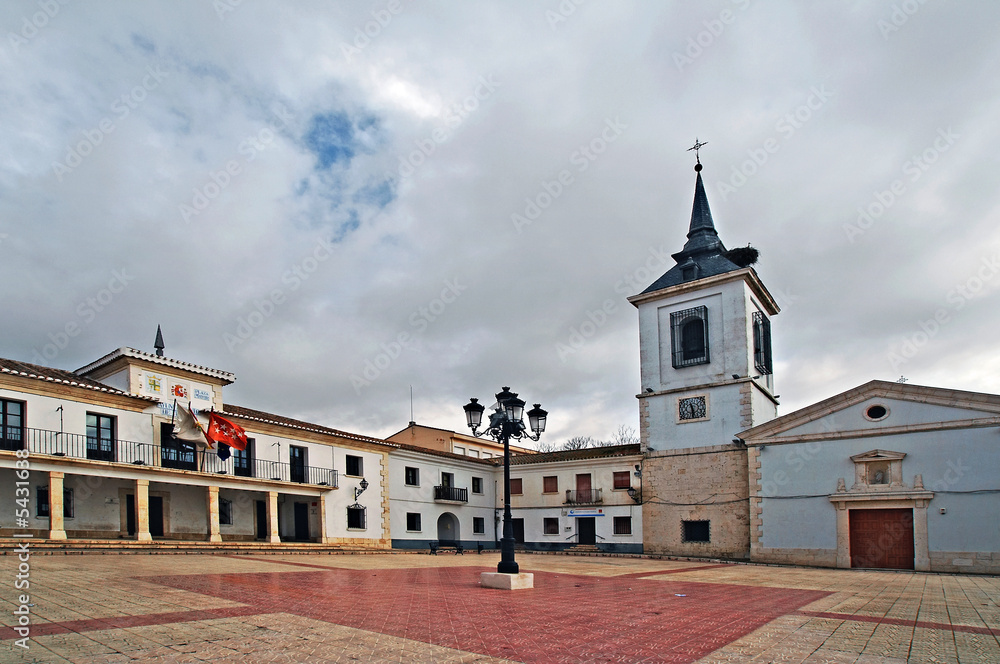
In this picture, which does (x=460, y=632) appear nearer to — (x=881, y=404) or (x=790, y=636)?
(x=790, y=636)

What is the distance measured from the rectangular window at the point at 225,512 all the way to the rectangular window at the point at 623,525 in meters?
16.7

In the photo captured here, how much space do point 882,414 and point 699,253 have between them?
11.6 meters

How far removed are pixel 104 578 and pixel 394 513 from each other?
809 inches

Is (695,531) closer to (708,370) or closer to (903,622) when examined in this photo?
(708,370)

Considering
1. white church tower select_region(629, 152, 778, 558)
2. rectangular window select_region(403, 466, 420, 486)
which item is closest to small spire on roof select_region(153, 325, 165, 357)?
rectangular window select_region(403, 466, 420, 486)

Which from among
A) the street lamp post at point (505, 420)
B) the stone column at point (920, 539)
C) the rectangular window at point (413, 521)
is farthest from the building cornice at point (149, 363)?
the stone column at point (920, 539)

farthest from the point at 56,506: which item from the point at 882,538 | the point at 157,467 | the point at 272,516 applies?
the point at 882,538

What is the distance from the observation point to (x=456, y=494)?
3453 cm

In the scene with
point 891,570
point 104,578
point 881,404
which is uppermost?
point 881,404

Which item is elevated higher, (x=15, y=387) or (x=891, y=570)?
(x=15, y=387)

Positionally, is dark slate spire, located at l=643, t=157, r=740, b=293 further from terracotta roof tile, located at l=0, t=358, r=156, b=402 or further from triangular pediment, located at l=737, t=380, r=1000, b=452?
terracotta roof tile, located at l=0, t=358, r=156, b=402

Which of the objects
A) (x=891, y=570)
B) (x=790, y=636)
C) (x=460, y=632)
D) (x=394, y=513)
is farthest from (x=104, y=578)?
(x=891, y=570)

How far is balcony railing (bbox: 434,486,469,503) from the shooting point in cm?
3334

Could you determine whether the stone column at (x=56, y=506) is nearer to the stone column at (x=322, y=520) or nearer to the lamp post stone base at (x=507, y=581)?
the stone column at (x=322, y=520)
